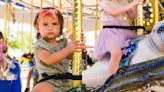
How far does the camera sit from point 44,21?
1.79m

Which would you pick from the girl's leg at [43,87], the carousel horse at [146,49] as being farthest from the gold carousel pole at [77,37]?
the carousel horse at [146,49]

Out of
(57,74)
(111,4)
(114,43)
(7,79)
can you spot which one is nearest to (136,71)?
(57,74)

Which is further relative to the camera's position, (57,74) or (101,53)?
(101,53)

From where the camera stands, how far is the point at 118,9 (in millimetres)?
2271

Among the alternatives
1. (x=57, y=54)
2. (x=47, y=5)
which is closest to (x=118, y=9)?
(x=57, y=54)

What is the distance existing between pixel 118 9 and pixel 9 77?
49.2 inches

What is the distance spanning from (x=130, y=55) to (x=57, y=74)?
478 millimetres

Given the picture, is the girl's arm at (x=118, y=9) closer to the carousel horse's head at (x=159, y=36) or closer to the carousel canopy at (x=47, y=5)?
the carousel horse's head at (x=159, y=36)

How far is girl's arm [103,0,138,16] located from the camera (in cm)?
223

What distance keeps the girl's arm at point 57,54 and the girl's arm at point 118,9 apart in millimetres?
705

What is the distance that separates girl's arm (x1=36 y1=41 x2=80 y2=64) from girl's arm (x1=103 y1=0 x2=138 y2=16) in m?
0.70

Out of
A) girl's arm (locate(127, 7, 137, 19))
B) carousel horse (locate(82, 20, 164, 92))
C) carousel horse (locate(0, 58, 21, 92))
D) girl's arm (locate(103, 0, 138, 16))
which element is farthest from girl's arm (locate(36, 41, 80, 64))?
carousel horse (locate(0, 58, 21, 92))

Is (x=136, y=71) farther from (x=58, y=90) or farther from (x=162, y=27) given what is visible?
(x=162, y=27)

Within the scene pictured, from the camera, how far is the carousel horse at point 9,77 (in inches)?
116
